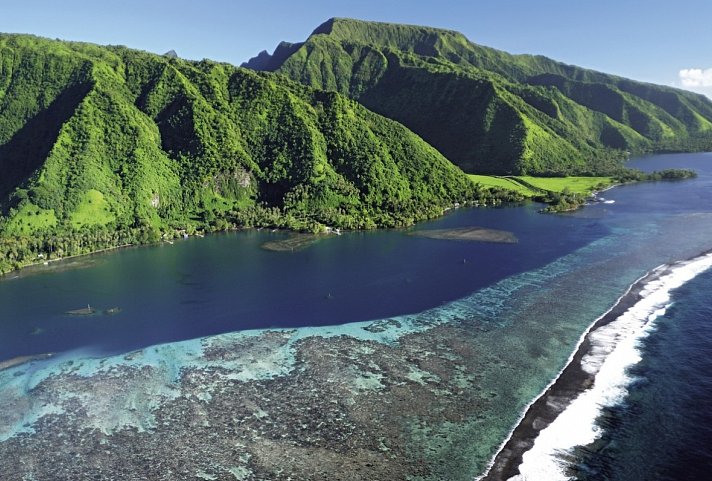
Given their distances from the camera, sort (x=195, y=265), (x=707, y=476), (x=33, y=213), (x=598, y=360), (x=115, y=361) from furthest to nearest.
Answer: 1. (x=33, y=213)
2. (x=195, y=265)
3. (x=115, y=361)
4. (x=598, y=360)
5. (x=707, y=476)

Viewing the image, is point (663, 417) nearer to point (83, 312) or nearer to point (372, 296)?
point (372, 296)

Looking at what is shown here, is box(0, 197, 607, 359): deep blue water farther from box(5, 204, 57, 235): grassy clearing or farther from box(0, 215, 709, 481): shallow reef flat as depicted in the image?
box(5, 204, 57, 235): grassy clearing

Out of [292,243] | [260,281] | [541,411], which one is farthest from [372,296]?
[292,243]

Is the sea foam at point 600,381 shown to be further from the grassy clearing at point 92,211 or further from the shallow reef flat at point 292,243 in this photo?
the grassy clearing at point 92,211

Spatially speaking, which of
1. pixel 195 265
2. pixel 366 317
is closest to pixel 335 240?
pixel 195 265

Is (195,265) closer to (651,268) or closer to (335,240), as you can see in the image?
(335,240)

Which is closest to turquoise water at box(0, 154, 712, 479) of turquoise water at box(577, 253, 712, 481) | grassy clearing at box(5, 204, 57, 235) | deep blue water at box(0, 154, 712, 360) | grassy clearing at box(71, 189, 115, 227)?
deep blue water at box(0, 154, 712, 360)
